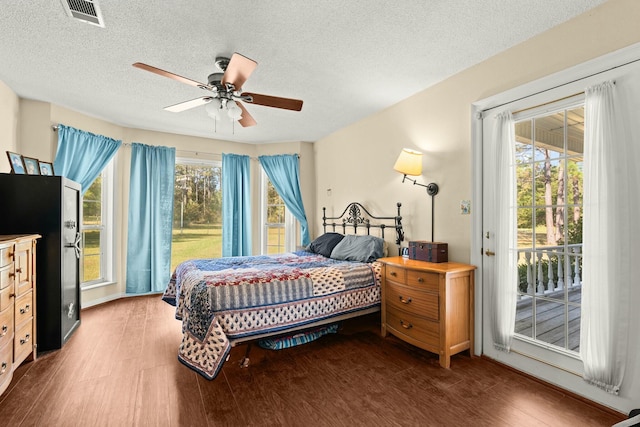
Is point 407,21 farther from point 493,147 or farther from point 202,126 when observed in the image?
point 202,126

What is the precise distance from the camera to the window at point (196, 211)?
4.97 m

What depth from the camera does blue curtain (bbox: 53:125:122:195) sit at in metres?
3.67

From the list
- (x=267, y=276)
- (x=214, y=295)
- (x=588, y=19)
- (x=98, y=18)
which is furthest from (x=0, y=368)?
(x=588, y=19)

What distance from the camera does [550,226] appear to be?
2.24 m

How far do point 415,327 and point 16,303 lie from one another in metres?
3.14

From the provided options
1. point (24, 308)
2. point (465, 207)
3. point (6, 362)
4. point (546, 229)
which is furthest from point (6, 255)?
point (546, 229)

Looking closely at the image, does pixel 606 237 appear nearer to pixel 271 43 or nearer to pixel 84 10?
pixel 271 43

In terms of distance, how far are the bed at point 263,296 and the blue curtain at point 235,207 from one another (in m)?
1.61

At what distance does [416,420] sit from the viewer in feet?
5.84

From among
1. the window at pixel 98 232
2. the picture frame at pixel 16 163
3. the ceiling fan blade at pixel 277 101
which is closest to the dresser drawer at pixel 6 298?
the picture frame at pixel 16 163

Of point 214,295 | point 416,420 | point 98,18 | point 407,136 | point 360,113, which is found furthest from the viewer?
point 360,113

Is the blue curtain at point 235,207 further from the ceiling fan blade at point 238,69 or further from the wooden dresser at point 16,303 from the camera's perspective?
the ceiling fan blade at point 238,69

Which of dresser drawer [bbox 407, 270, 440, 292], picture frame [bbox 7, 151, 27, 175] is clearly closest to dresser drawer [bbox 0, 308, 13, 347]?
picture frame [bbox 7, 151, 27, 175]

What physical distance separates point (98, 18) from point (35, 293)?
228cm
